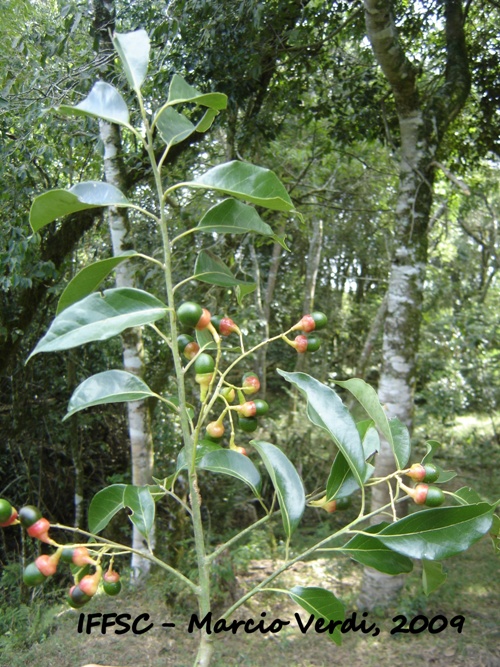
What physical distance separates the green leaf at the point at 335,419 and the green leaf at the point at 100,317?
0.60ft

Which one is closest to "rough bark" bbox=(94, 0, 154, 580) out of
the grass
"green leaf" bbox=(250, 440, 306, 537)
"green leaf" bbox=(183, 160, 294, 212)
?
the grass

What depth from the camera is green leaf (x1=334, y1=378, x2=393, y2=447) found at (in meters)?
0.72

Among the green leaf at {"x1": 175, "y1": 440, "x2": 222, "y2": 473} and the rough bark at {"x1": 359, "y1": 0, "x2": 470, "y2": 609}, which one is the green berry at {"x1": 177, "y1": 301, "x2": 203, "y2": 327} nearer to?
the green leaf at {"x1": 175, "y1": 440, "x2": 222, "y2": 473}

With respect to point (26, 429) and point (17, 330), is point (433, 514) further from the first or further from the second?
point (26, 429)

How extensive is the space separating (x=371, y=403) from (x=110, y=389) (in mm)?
339

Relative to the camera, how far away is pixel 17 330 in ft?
12.2

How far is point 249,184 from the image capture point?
66 centimetres

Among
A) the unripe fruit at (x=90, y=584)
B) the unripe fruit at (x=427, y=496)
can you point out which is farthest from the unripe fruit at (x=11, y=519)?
the unripe fruit at (x=427, y=496)

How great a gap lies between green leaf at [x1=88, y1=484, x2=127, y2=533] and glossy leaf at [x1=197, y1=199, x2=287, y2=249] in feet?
1.30

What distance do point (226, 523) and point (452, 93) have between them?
371cm

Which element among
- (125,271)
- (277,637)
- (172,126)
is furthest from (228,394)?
(277,637)

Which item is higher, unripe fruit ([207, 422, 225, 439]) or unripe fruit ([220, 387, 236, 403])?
unripe fruit ([220, 387, 236, 403])

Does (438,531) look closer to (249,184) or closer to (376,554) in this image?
(376,554)

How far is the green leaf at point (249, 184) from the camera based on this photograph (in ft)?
2.11
